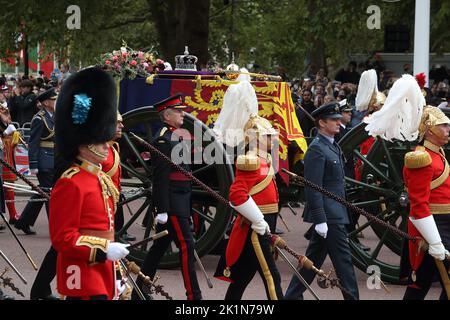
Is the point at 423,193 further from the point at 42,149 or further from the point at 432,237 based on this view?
the point at 42,149

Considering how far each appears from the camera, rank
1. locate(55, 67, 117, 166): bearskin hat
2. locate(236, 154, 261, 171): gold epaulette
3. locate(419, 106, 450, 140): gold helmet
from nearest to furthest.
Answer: locate(55, 67, 117, 166): bearskin hat
locate(236, 154, 261, 171): gold epaulette
locate(419, 106, 450, 140): gold helmet

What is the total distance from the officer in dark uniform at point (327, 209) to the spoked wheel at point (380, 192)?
54.4 inches

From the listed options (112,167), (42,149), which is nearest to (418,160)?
(112,167)

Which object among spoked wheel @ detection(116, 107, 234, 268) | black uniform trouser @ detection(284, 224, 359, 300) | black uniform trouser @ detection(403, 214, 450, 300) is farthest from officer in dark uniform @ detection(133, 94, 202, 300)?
black uniform trouser @ detection(403, 214, 450, 300)

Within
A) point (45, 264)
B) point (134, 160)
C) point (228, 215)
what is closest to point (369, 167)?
point (228, 215)

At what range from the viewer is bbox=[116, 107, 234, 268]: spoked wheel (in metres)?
8.95

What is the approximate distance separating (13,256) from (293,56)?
2809 centimetres

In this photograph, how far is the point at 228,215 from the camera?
356 inches

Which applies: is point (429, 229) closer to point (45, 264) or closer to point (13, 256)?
point (45, 264)

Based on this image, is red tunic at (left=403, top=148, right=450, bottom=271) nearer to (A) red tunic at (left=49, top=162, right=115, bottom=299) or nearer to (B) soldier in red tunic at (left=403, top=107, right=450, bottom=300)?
(B) soldier in red tunic at (left=403, top=107, right=450, bottom=300)

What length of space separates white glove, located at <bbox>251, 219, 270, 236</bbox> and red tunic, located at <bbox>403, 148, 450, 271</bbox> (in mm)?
957

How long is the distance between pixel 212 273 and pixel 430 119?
9.05 feet

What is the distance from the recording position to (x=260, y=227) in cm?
701

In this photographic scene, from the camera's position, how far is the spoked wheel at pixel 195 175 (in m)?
8.95
